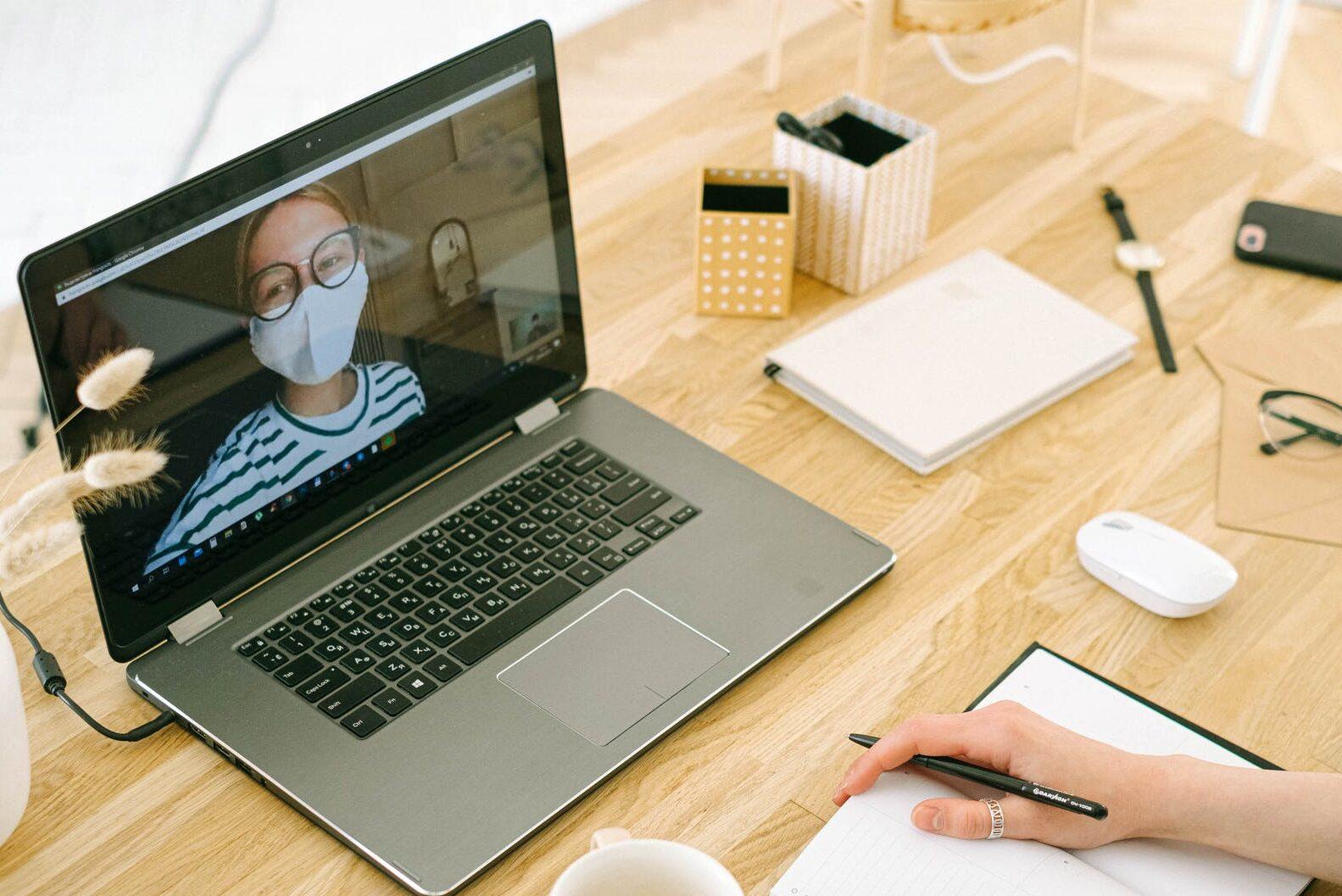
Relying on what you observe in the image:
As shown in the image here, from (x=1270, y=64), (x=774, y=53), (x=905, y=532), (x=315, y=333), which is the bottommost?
(x=1270, y=64)

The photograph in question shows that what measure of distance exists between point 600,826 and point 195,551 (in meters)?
0.35

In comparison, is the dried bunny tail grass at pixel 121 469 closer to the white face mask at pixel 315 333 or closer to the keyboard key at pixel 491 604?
the white face mask at pixel 315 333

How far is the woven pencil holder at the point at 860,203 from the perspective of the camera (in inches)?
51.4

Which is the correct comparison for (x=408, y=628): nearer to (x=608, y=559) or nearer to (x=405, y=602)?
(x=405, y=602)

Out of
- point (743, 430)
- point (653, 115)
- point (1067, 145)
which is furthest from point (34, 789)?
point (1067, 145)

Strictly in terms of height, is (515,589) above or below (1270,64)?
above

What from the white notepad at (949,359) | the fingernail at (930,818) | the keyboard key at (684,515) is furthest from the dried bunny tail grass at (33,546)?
the white notepad at (949,359)

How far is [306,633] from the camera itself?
0.94 meters

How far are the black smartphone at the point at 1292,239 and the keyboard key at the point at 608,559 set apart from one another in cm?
81

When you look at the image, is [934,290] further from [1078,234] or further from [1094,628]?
[1094,628]

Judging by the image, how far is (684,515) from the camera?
3.48ft

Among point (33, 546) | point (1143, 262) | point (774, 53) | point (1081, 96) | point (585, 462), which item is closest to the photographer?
point (33, 546)

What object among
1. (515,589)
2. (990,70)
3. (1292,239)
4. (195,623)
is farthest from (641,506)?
(990,70)

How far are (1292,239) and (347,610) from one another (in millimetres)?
1058
